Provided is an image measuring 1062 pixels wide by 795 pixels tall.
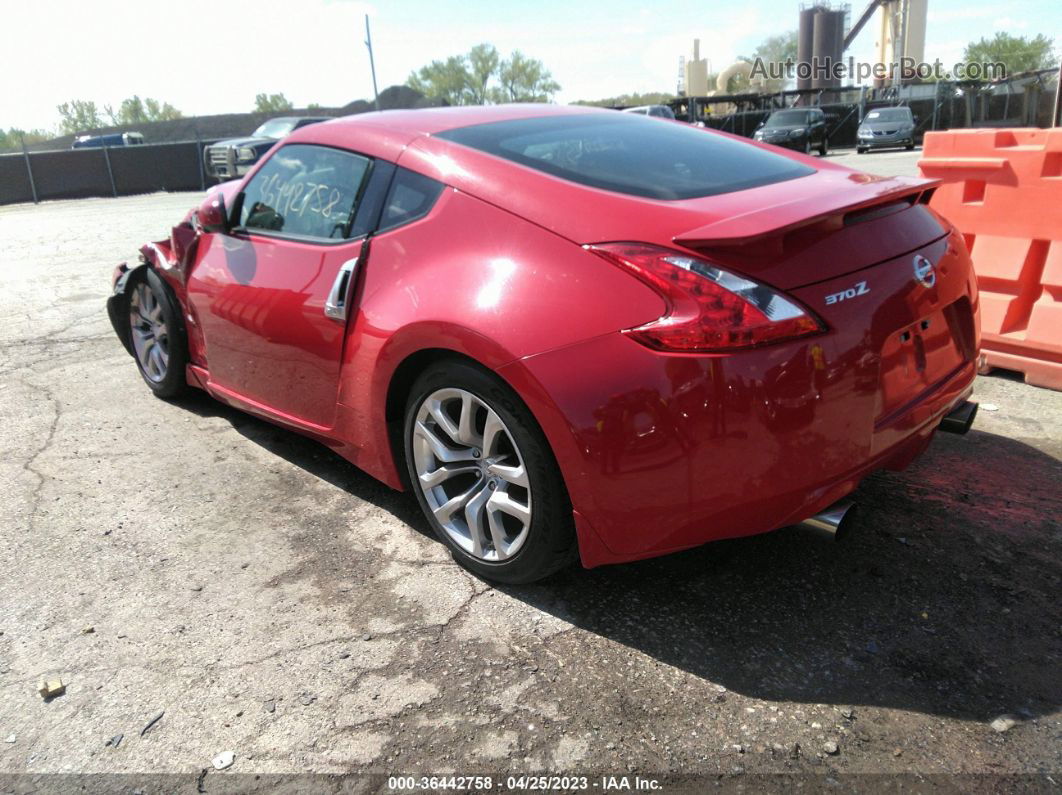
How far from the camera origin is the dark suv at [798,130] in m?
28.2

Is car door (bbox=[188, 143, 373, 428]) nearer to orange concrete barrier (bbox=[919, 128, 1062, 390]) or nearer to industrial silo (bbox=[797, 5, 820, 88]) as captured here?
orange concrete barrier (bbox=[919, 128, 1062, 390])

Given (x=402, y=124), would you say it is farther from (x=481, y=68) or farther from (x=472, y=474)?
(x=481, y=68)

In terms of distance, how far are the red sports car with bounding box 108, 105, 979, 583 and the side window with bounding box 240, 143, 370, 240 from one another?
2 cm

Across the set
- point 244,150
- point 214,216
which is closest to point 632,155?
point 214,216

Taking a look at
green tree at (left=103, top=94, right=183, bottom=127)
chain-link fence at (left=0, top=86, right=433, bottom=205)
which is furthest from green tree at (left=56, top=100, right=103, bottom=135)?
chain-link fence at (left=0, top=86, right=433, bottom=205)

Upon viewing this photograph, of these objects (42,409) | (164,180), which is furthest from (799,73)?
(42,409)

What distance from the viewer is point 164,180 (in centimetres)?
2739

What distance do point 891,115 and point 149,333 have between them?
28.2 metres

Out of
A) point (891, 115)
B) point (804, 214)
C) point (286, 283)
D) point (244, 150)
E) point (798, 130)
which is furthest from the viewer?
point (798, 130)

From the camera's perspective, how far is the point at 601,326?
89.8 inches

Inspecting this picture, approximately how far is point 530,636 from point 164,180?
93.4 feet

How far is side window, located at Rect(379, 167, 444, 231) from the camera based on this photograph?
2.89 meters

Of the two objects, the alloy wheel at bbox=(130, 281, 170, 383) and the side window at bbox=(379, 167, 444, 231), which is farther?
the alloy wheel at bbox=(130, 281, 170, 383)

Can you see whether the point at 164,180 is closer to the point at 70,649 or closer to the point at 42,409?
the point at 42,409
